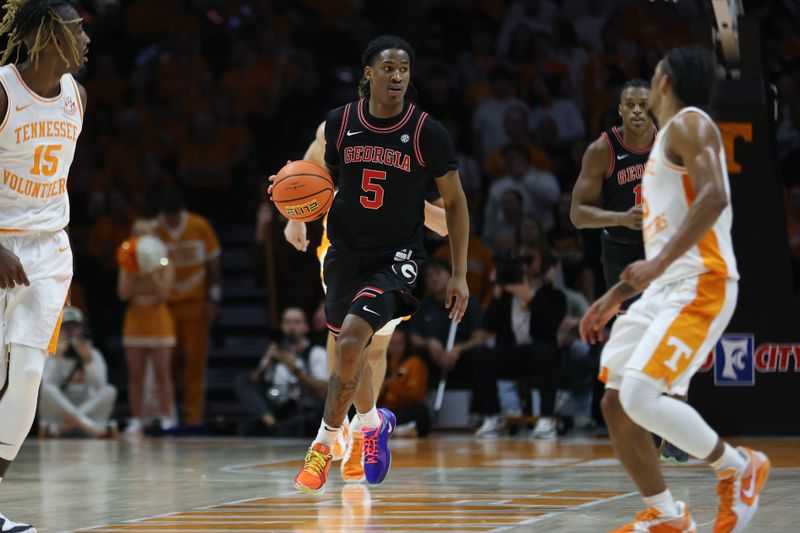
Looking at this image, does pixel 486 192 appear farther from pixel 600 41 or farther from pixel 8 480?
pixel 8 480

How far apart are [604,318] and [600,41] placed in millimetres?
10612

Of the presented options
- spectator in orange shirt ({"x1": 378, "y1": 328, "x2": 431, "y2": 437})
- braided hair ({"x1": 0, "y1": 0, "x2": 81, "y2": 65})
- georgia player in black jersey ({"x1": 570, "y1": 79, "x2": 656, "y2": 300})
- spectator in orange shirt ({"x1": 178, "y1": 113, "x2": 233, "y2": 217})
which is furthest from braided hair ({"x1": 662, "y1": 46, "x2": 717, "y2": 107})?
spectator in orange shirt ({"x1": 178, "y1": 113, "x2": 233, "y2": 217})

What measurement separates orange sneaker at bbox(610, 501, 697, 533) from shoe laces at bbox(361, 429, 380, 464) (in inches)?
105

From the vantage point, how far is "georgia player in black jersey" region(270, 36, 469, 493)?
7477 mm

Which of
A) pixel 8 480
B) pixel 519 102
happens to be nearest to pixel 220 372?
pixel 519 102

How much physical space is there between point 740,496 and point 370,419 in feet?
9.95

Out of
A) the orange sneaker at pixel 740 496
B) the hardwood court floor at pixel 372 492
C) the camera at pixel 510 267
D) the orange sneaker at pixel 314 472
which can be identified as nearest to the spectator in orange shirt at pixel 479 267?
the camera at pixel 510 267

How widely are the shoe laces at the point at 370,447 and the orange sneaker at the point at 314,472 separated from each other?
49 centimetres

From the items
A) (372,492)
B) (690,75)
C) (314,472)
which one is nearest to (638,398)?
(690,75)

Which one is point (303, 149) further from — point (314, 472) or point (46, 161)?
point (46, 161)

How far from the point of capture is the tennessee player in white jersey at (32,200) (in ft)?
19.0

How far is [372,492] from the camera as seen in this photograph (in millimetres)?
7363

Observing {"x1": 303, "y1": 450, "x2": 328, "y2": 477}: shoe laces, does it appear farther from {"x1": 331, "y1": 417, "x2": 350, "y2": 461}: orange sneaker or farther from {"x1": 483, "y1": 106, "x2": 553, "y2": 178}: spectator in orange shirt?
{"x1": 483, "y1": 106, "x2": 553, "y2": 178}: spectator in orange shirt

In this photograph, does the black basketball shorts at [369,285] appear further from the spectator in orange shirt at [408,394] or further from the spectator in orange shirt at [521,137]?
the spectator in orange shirt at [521,137]
